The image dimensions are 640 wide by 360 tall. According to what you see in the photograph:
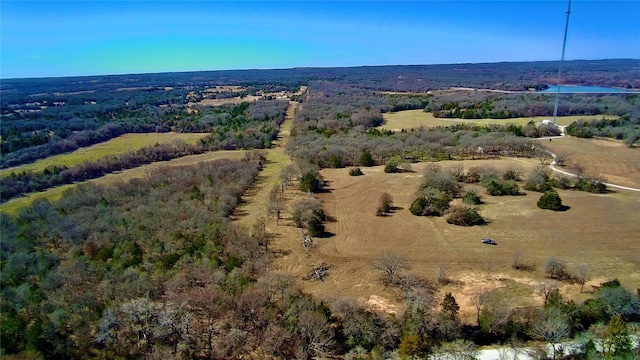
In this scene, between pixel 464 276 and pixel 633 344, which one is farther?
pixel 464 276

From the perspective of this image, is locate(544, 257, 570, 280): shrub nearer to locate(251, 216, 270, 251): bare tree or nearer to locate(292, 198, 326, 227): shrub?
locate(292, 198, 326, 227): shrub

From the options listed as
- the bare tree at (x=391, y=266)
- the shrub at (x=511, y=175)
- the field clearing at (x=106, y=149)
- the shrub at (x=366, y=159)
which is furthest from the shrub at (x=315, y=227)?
the field clearing at (x=106, y=149)

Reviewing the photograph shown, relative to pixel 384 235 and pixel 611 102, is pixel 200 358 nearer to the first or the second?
pixel 384 235

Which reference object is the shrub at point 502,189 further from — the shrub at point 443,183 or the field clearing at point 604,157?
the field clearing at point 604,157

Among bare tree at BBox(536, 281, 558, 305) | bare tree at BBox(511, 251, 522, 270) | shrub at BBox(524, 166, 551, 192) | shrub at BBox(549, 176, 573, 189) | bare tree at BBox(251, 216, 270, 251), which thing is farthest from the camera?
shrub at BBox(549, 176, 573, 189)

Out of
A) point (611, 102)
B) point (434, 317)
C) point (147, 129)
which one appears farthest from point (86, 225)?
point (611, 102)

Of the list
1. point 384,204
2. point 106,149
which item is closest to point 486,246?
point 384,204

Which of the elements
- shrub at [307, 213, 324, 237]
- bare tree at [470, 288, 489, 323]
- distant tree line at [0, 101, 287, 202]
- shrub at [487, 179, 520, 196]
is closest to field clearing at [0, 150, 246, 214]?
distant tree line at [0, 101, 287, 202]

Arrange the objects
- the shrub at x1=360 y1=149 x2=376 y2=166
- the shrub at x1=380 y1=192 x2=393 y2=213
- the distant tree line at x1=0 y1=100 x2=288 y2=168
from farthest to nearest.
→ the distant tree line at x1=0 y1=100 x2=288 y2=168, the shrub at x1=360 y1=149 x2=376 y2=166, the shrub at x1=380 y1=192 x2=393 y2=213
